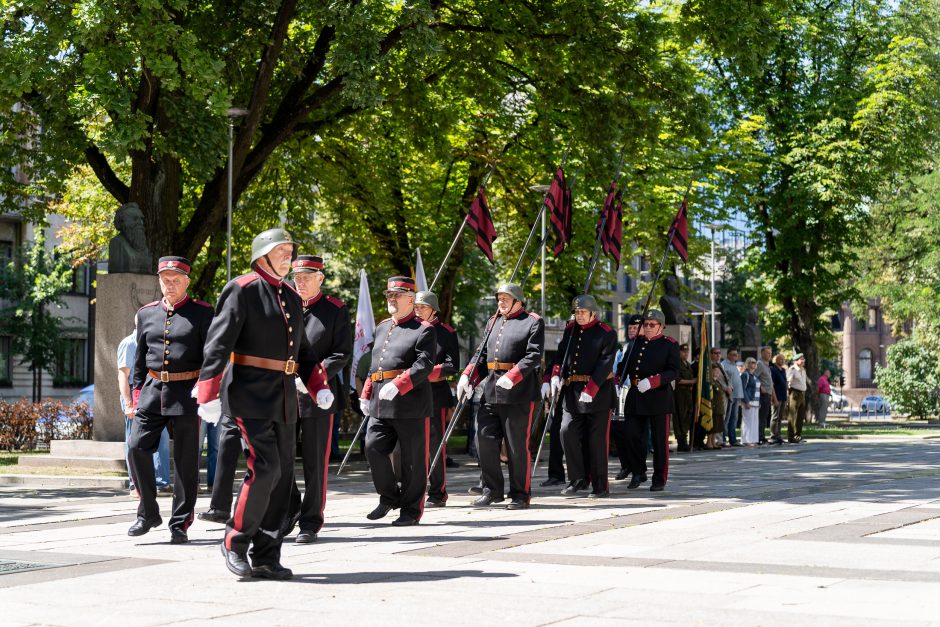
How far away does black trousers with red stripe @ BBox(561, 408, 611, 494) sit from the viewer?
44.1ft

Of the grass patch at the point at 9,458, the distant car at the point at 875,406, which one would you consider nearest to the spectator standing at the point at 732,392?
the grass patch at the point at 9,458

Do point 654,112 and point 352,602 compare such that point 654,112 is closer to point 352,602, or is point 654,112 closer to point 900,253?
point 352,602

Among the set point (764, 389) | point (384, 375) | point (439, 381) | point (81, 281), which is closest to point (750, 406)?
point (764, 389)

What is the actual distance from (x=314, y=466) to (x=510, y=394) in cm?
279

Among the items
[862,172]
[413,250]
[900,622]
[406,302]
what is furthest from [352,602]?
[862,172]

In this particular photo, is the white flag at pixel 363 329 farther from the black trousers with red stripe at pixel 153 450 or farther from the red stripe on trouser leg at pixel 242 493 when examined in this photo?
the red stripe on trouser leg at pixel 242 493

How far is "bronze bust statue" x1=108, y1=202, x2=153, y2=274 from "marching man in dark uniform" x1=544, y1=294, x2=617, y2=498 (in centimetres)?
615

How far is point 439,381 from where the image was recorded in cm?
1301

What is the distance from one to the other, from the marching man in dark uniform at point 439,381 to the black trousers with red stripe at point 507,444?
0.43 meters

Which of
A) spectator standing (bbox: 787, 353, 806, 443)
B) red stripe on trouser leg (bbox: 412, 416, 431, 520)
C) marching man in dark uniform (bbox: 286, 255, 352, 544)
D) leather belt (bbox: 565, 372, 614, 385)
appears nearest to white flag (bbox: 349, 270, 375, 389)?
leather belt (bbox: 565, 372, 614, 385)

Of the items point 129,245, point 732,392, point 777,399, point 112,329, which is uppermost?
point 129,245

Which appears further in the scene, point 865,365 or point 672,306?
point 865,365

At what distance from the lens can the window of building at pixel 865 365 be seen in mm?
97375

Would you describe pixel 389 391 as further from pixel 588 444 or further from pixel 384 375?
pixel 588 444
